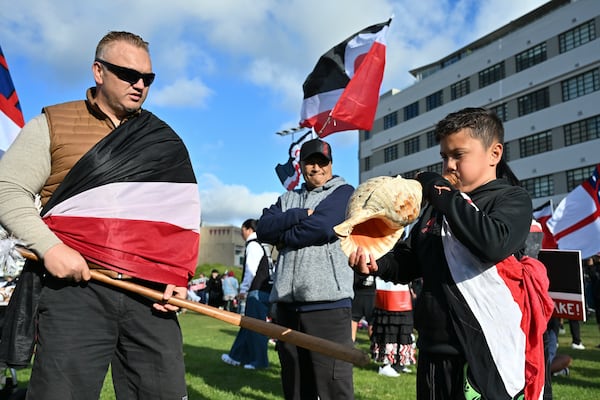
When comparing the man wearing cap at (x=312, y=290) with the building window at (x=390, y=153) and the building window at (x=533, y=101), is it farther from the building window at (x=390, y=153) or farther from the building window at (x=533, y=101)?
the building window at (x=390, y=153)

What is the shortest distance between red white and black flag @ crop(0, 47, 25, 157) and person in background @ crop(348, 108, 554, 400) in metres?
5.22

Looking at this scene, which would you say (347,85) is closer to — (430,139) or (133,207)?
(133,207)

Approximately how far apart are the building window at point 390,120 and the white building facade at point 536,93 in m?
2.55

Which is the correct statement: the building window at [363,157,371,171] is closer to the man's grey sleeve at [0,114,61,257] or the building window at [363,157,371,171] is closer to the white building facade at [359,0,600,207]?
the white building facade at [359,0,600,207]

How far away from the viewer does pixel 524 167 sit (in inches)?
1602

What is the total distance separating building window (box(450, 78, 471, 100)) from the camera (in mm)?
46000

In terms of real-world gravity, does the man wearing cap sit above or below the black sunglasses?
below

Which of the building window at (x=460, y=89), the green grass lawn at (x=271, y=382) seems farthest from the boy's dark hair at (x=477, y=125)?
the building window at (x=460, y=89)

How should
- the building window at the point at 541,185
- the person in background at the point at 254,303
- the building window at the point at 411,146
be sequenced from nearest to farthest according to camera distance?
the person in background at the point at 254,303
the building window at the point at 541,185
the building window at the point at 411,146

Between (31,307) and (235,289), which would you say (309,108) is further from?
(235,289)

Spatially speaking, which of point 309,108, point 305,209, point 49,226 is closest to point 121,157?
point 49,226

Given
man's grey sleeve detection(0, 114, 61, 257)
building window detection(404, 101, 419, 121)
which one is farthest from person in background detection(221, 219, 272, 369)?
building window detection(404, 101, 419, 121)

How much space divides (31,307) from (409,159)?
5071 centimetres

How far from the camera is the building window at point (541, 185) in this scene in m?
38.6
